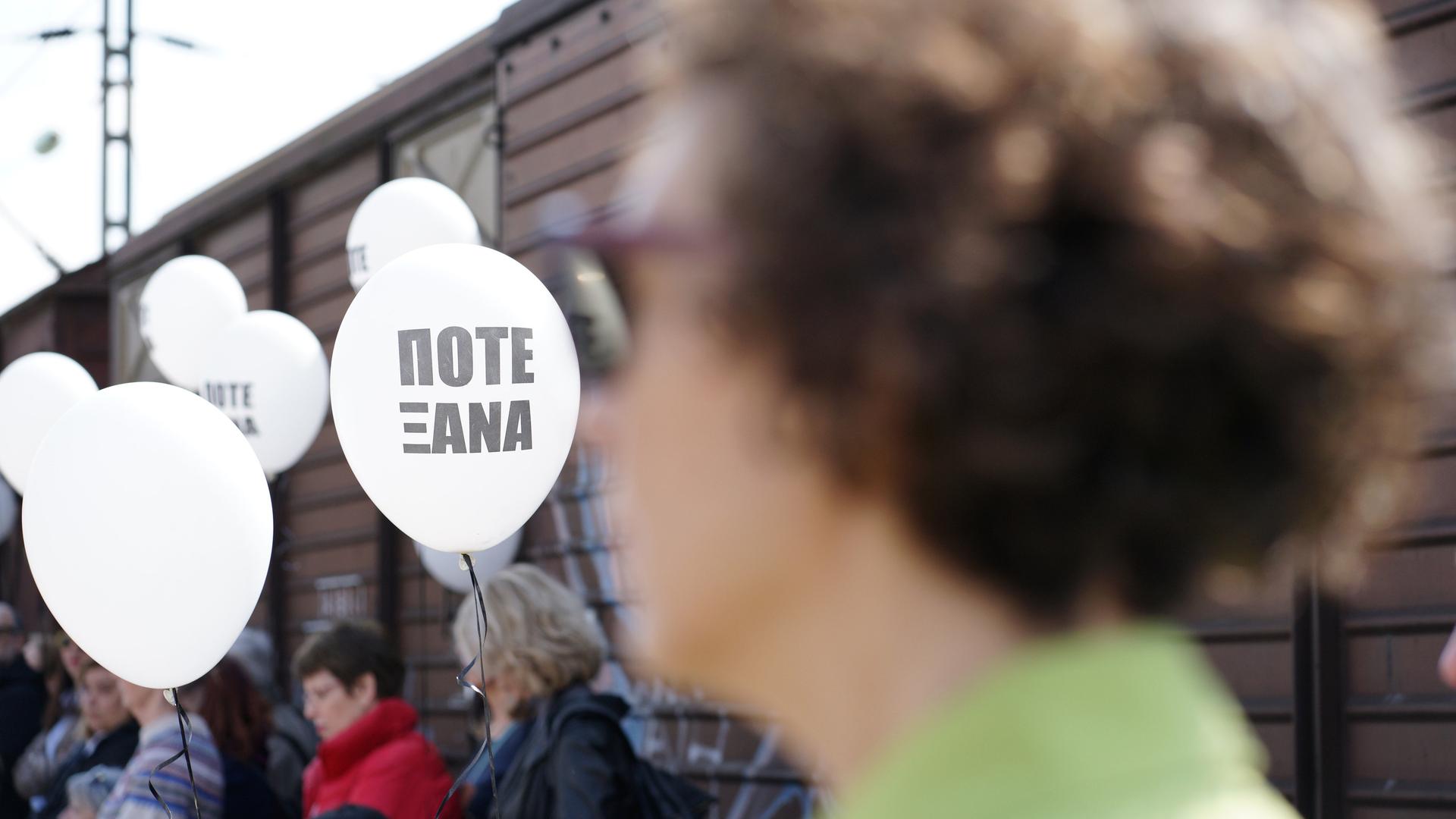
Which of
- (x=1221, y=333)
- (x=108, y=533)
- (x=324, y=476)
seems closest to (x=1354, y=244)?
(x=1221, y=333)

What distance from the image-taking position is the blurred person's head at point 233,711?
16.2 ft

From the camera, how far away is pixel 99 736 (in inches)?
215

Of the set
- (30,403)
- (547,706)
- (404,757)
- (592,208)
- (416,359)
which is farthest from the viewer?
(30,403)

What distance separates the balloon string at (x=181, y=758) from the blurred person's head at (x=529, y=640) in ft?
2.60

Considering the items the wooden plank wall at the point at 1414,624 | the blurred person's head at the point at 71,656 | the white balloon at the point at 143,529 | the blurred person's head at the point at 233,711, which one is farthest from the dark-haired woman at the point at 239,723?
the wooden plank wall at the point at 1414,624

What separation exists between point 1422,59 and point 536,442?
7.63 feet

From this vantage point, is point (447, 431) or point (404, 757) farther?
point (404, 757)

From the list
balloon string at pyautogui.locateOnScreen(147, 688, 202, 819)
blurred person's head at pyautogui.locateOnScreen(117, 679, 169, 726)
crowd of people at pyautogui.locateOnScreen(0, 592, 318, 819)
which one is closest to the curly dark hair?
balloon string at pyautogui.locateOnScreen(147, 688, 202, 819)

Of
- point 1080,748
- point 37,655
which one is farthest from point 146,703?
point 1080,748

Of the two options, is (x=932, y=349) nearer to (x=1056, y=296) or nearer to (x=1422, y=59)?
(x=1056, y=296)

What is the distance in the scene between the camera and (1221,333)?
0.71m

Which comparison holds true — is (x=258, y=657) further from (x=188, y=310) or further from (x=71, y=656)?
(x=188, y=310)

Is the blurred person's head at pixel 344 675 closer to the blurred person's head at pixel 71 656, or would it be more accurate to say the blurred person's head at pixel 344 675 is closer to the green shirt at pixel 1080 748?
the blurred person's head at pixel 71 656

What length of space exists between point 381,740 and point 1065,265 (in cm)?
403
